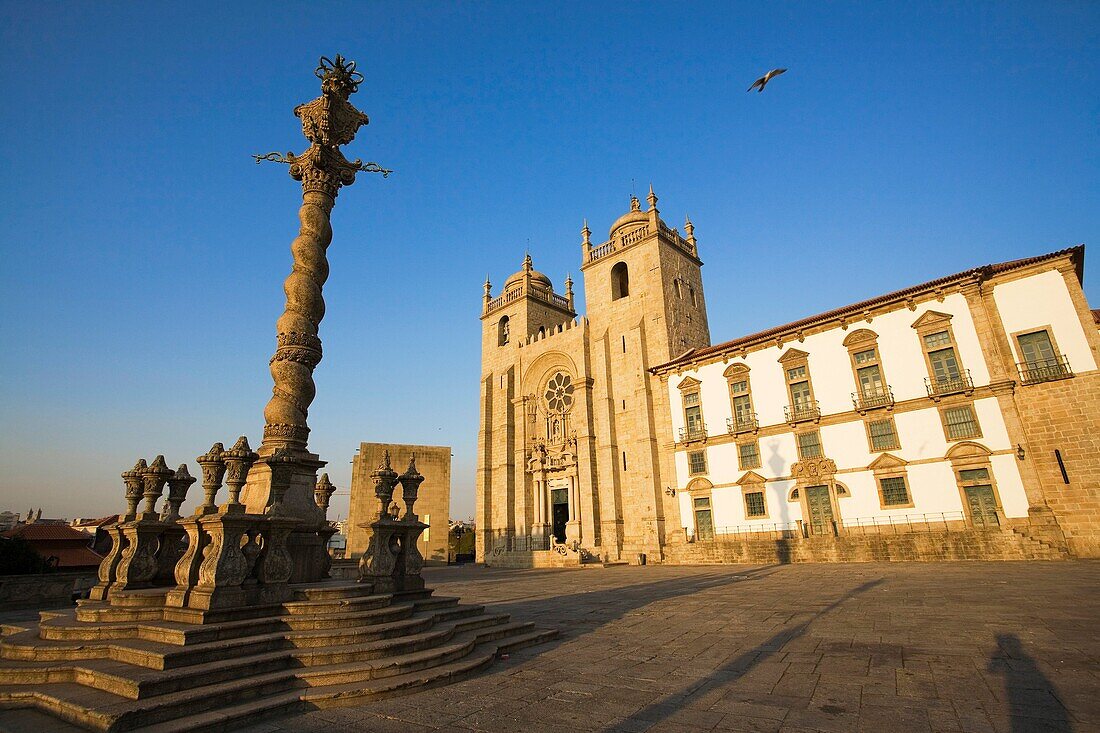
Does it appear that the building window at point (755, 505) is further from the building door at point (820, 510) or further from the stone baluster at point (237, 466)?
the stone baluster at point (237, 466)

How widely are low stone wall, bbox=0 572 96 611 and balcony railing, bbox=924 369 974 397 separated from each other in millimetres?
28701

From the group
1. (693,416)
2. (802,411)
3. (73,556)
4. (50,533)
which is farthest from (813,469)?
(50,533)

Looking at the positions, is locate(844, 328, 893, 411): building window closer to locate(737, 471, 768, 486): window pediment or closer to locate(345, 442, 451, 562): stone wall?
locate(737, 471, 768, 486): window pediment

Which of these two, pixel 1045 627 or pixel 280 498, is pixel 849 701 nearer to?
pixel 1045 627

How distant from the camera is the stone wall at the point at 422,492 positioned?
35875 mm

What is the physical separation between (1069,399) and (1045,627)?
15.7 m

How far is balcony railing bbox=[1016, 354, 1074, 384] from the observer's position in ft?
58.7

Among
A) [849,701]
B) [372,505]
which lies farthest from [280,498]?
[372,505]

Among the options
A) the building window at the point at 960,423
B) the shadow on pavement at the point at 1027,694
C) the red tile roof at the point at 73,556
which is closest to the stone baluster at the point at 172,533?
the shadow on pavement at the point at 1027,694

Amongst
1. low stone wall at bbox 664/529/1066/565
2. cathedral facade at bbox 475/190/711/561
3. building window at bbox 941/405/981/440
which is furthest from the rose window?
building window at bbox 941/405/981/440

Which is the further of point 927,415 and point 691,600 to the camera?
point 927,415

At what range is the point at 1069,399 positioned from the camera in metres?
17.7

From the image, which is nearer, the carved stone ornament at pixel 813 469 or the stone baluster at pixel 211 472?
the stone baluster at pixel 211 472

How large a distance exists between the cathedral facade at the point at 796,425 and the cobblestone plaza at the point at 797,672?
9.40m
